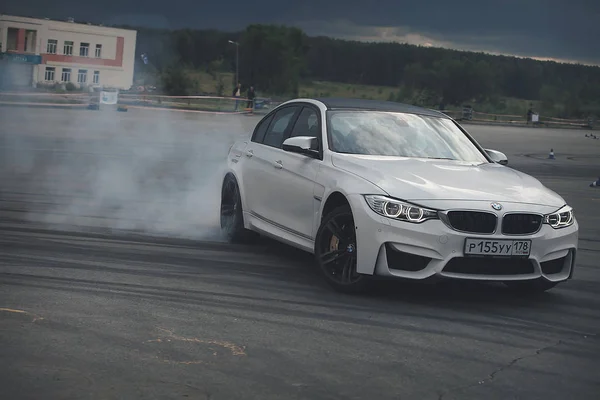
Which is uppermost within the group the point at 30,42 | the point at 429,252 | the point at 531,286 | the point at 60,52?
the point at 30,42

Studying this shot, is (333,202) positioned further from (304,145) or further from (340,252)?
(304,145)

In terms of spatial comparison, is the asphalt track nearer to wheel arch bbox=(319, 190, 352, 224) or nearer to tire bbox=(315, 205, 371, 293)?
tire bbox=(315, 205, 371, 293)

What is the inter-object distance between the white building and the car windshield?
56.1 feet

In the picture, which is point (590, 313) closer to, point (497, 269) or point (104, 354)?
point (497, 269)

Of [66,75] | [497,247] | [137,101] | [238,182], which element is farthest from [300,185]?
[137,101]

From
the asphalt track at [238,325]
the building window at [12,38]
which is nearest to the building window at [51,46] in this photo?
the building window at [12,38]

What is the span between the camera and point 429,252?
678 centimetres

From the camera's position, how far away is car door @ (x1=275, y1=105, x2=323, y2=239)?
7.84 metres

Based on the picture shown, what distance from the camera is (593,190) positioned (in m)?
19.2

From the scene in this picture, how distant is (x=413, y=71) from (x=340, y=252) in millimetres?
82695

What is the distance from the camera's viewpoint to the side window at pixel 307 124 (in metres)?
8.48

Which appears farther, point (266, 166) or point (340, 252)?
point (266, 166)

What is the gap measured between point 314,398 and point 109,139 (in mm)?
22789

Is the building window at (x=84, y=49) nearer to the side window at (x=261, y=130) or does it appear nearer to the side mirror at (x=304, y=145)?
the side window at (x=261, y=130)
